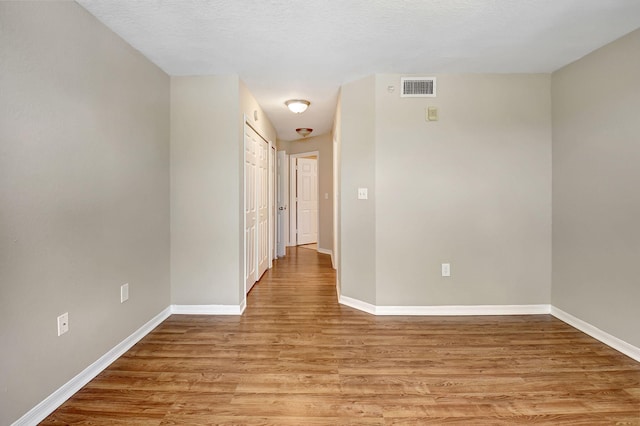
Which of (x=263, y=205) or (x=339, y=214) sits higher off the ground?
(x=263, y=205)

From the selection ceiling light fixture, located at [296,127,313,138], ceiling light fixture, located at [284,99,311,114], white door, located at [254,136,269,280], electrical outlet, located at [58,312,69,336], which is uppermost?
ceiling light fixture, located at [296,127,313,138]

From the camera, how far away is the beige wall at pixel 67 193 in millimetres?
1529

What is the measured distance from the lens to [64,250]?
6.05 ft

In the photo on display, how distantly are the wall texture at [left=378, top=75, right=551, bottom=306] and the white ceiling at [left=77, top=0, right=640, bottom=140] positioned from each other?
1.00 ft

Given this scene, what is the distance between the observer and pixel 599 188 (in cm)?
259

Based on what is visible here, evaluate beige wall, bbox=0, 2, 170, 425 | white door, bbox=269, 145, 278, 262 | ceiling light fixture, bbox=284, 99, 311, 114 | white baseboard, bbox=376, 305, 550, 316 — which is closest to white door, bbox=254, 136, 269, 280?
white door, bbox=269, 145, 278, 262

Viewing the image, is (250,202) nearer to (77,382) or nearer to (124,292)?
(124,292)

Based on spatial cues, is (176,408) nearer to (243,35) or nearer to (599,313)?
(243,35)

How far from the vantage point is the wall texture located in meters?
3.10

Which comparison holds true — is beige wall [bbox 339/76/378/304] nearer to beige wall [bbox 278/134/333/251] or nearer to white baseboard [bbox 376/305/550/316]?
white baseboard [bbox 376/305/550/316]

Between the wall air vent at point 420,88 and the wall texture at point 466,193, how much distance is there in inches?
1.7

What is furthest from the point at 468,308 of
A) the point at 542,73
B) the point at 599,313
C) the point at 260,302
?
the point at 542,73

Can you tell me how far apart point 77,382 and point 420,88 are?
3.52 metres

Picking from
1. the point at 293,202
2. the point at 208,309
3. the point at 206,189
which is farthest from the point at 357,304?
the point at 293,202
